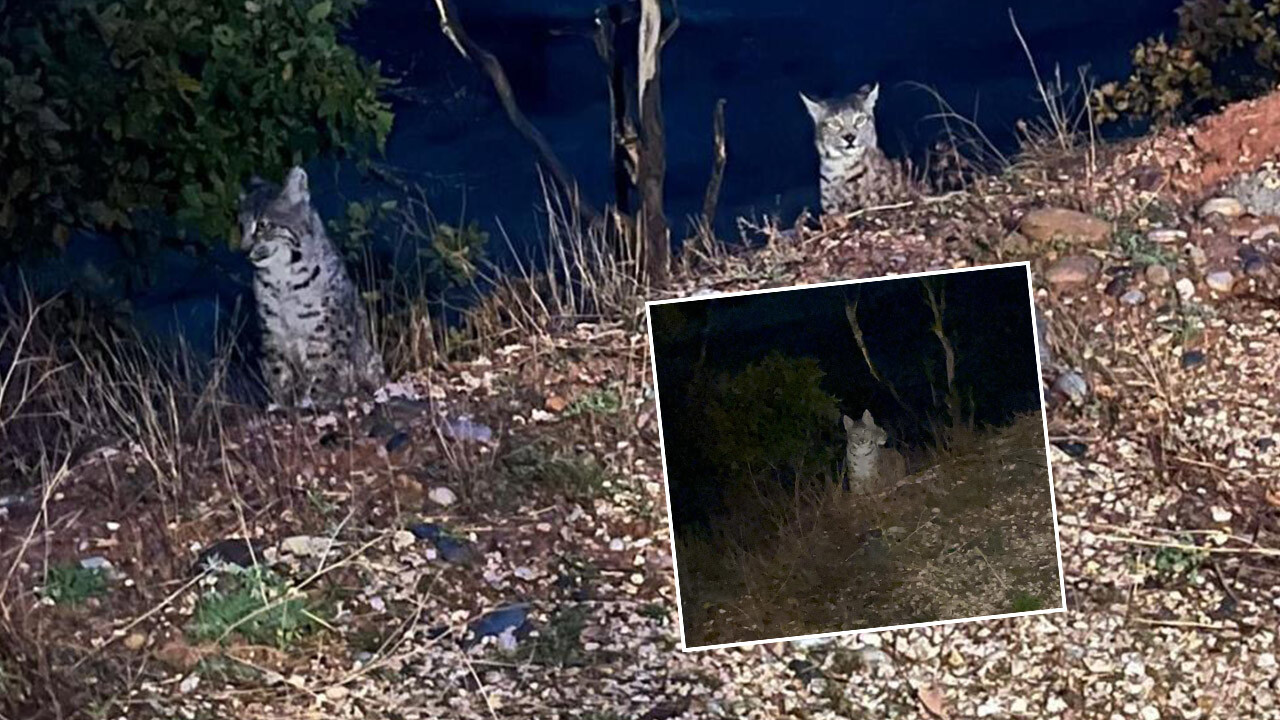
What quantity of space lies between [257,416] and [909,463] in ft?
5.38

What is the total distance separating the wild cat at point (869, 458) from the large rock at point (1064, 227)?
1.34 m

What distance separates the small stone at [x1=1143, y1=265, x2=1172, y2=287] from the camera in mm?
3852

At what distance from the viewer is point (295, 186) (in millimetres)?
3918

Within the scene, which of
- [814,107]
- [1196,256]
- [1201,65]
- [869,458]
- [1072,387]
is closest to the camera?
[869,458]

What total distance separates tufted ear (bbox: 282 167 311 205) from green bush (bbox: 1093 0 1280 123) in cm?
206

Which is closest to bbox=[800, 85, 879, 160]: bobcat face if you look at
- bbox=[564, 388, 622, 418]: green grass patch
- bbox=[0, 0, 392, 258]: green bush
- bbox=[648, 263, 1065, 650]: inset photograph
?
bbox=[564, 388, 622, 418]: green grass patch

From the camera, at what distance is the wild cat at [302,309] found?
12.9ft

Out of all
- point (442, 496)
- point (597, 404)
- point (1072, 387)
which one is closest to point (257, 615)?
point (442, 496)

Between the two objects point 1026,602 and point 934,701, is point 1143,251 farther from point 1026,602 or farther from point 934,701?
point 934,701

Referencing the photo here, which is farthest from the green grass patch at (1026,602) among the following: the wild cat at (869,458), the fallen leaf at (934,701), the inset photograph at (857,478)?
the wild cat at (869,458)

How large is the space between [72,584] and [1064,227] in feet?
7.82

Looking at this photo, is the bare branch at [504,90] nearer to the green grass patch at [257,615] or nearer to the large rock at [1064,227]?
the large rock at [1064,227]

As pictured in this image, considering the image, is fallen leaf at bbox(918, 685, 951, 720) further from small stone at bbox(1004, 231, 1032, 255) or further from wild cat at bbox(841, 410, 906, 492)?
small stone at bbox(1004, 231, 1032, 255)

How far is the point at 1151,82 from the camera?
4527 mm
